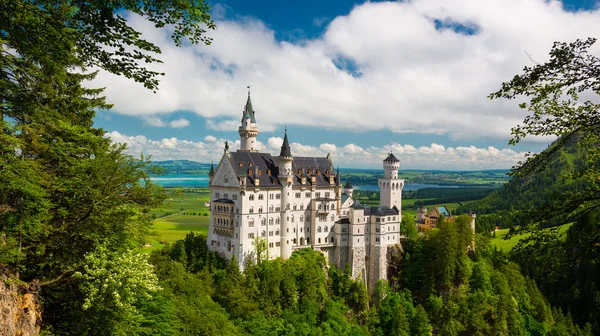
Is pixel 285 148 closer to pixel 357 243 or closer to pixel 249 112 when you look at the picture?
pixel 249 112

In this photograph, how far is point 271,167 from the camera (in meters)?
75.8

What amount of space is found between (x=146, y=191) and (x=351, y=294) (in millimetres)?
53716

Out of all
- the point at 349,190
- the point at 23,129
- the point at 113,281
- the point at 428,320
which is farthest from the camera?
the point at 349,190

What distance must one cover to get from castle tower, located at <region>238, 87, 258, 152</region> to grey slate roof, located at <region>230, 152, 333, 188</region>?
374cm

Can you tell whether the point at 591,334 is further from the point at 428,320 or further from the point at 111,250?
the point at 111,250

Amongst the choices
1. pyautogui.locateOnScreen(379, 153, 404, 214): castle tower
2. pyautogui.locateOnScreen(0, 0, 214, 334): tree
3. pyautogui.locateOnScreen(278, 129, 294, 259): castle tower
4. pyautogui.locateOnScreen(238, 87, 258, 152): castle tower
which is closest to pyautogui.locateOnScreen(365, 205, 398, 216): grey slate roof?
pyautogui.locateOnScreen(379, 153, 404, 214): castle tower

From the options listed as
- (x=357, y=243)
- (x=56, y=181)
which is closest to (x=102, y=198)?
(x=56, y=181)

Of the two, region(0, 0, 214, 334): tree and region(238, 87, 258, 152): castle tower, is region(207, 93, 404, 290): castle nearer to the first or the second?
region(238, 87, 258, 152): castle tower

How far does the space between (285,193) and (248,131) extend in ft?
43.5

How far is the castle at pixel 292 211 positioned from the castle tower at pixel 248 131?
0.17 metres

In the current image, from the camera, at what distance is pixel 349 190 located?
290ft

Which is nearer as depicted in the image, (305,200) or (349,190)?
(305,200)

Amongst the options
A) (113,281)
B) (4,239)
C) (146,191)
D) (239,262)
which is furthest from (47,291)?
(239,262)

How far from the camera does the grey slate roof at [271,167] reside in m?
71.4
